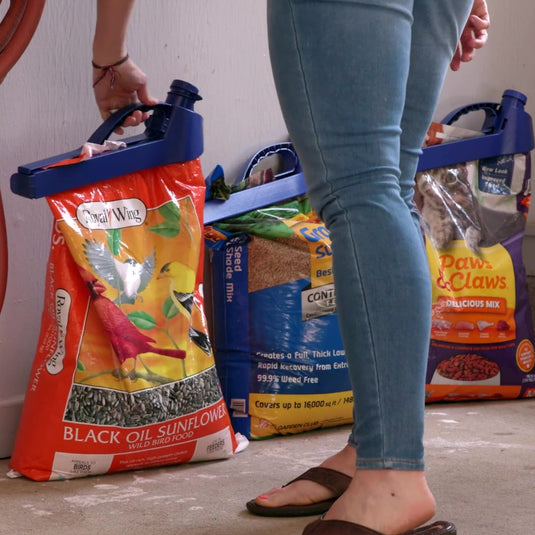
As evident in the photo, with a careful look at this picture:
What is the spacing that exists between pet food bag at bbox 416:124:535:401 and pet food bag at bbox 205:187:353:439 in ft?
0.96

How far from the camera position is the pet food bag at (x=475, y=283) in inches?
68.7

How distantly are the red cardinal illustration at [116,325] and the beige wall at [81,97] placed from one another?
189 millimetres

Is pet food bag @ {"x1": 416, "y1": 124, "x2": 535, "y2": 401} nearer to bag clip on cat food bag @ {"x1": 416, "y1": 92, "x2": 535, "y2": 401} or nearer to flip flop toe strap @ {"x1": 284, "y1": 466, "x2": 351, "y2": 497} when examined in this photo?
bag clip on cat food bag @ {"x1": 416, "y1": 92, "x2": 535, "y2": 401}

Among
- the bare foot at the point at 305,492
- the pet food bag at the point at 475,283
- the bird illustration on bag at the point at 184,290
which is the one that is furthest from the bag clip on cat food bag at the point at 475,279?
the bare foot at the point at 305,492

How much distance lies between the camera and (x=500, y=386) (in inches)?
69.4

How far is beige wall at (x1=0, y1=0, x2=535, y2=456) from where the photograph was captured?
139 centimetres

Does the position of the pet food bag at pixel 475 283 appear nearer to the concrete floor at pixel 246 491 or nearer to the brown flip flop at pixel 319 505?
the concrete floor at pixel 246 491

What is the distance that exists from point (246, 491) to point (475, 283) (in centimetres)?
74

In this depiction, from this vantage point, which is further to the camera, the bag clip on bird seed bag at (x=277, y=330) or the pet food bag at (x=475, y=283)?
the pet food bag at (x=475, y=283)

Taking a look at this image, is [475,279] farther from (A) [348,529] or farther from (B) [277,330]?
(A) [348,529]

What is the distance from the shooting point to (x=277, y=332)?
1.52 meters

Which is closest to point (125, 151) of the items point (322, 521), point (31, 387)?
point (31, 387)

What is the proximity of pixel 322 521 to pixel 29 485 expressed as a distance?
19.6 inches

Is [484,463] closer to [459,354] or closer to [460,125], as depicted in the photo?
[459,354]
